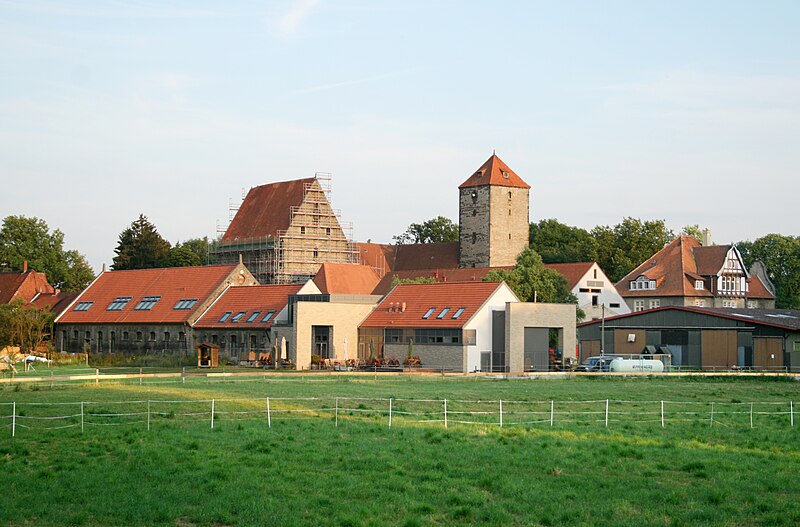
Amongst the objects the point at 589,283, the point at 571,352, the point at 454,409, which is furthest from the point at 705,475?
the point at 589,283

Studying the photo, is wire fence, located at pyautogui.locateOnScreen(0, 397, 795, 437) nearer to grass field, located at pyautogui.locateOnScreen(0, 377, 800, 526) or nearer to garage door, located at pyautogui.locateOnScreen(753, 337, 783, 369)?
grass field, located at pyautogui.locateOnScreen(0, 377, 800, 526)

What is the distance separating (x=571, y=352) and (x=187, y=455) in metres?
49.3

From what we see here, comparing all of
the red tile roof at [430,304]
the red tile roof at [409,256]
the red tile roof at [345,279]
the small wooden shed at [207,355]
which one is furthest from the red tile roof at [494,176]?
the small wooden shed at [207,355]

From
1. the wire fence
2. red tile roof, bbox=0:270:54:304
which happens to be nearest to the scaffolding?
red tile roof, bbox=0:270:54:304

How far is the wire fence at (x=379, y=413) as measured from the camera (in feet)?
99.1

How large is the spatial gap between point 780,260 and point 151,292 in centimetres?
8119

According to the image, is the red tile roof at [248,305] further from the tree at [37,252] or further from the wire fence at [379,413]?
the tree at [37,252]

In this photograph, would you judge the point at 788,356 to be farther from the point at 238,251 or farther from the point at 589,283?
the point at 238,251

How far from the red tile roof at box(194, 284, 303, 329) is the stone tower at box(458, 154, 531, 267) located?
133 ft

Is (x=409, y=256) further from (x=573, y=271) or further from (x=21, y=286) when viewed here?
(x=21, y=286)

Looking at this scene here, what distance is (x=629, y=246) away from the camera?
119m

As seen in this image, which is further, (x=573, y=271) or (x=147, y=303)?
(x=573, y=271)

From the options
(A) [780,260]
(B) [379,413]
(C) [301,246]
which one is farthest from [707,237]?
(B) [379,413]

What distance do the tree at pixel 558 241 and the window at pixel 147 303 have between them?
2216 inches
